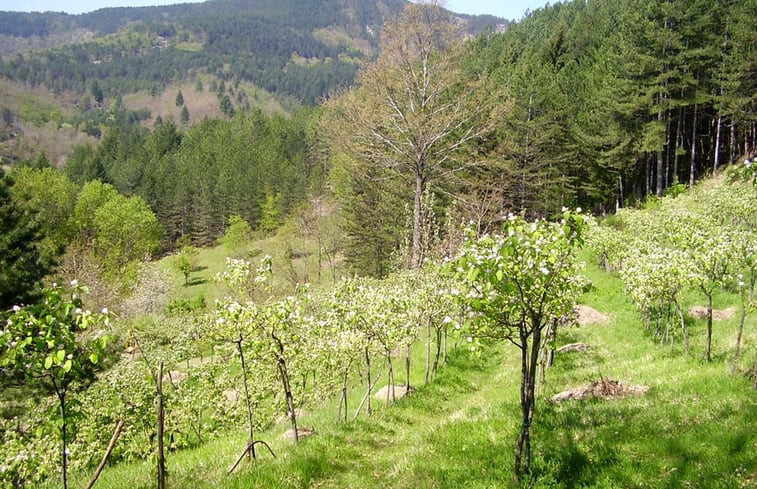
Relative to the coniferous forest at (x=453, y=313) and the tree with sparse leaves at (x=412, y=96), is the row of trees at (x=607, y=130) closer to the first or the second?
the coniferous forest at (x=453, y=313)

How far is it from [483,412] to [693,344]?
8.82m

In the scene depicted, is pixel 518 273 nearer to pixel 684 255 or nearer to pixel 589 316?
pixel 684 255

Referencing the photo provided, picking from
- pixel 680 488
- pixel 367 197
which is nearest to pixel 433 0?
pixel 680 488

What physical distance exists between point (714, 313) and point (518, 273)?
627 inches

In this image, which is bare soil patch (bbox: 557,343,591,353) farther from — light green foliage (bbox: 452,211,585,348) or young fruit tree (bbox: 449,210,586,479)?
light green foliage (bbox: 452,211,585,348)

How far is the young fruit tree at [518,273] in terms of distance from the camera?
5625 mm

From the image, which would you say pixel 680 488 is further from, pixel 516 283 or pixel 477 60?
pixel 477 60

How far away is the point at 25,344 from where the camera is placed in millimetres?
4871

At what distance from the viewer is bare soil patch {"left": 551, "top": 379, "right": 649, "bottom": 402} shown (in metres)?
10.4

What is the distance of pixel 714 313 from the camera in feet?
57.5

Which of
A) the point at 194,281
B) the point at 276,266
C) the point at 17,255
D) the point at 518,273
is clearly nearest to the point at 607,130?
the point at 276,266

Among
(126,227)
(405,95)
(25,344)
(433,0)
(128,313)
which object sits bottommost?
(128,313)

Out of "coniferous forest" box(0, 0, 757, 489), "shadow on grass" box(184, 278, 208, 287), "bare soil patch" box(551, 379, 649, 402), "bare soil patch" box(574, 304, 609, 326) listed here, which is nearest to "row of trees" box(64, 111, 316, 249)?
"shadow on grass" box(184, 278, 208, 287)

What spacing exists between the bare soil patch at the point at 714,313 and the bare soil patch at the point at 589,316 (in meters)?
3.24
